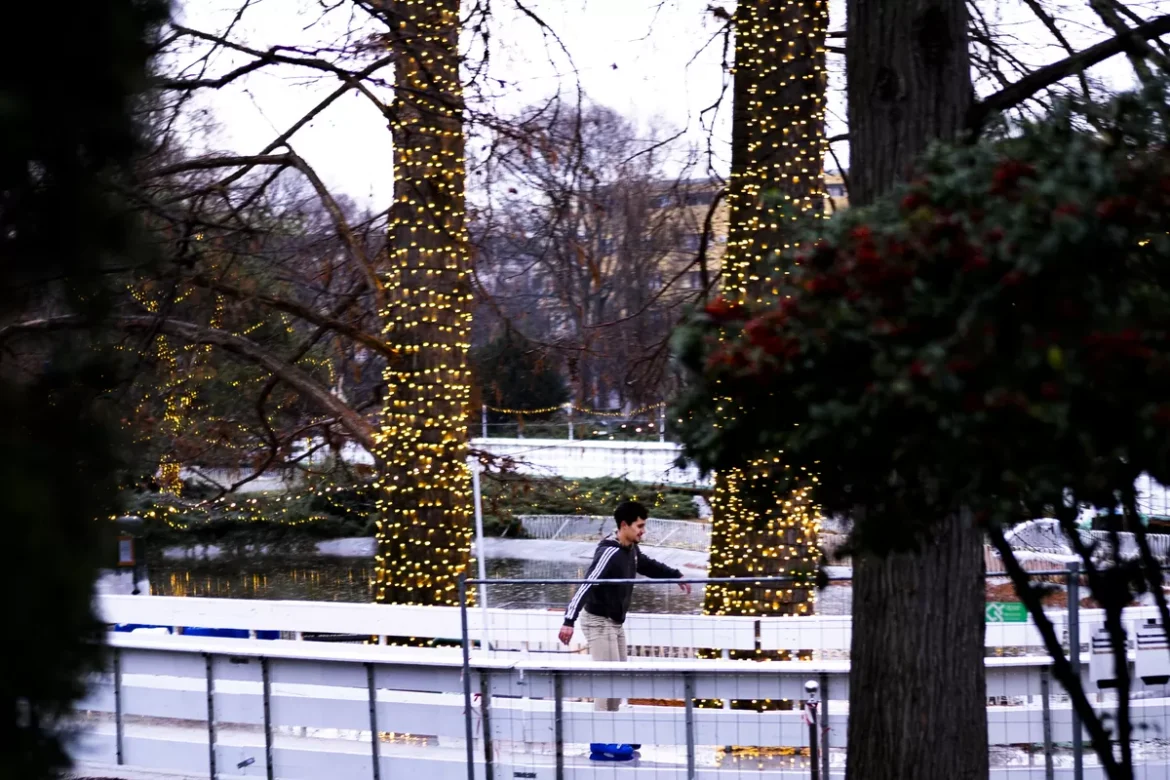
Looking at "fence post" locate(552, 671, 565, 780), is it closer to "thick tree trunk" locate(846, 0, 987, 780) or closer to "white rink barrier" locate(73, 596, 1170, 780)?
"white rink barrier" locate(73, 596, 1170, 780)

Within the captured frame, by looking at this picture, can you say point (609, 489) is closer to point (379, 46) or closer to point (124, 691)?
point (379, 46)

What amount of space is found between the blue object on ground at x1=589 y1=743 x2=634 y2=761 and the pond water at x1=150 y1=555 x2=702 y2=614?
1157 centimetres

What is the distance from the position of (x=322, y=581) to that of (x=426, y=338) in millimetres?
14541

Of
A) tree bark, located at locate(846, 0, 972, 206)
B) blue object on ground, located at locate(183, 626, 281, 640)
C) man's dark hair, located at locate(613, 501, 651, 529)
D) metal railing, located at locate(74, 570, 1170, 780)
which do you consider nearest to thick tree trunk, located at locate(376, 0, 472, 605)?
blue object on ground, located at locate(183, 626, 281, 640)

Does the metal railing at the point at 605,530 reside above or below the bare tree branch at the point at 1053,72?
below

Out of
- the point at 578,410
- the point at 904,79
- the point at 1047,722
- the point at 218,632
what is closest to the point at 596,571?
the point at 1047,722

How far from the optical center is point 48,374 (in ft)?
9.79

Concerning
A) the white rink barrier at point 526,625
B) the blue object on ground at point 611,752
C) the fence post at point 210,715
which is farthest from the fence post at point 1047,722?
the fence post at point 210,715

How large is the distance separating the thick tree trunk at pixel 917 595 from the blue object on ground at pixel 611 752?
2.33 m

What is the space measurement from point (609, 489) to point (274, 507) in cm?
843

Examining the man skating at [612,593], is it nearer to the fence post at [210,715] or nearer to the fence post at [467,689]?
the fence post at [467,689]

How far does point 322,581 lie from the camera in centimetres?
2523

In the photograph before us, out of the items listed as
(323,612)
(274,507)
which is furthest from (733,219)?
(274,507)

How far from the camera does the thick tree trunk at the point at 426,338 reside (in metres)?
11.8
